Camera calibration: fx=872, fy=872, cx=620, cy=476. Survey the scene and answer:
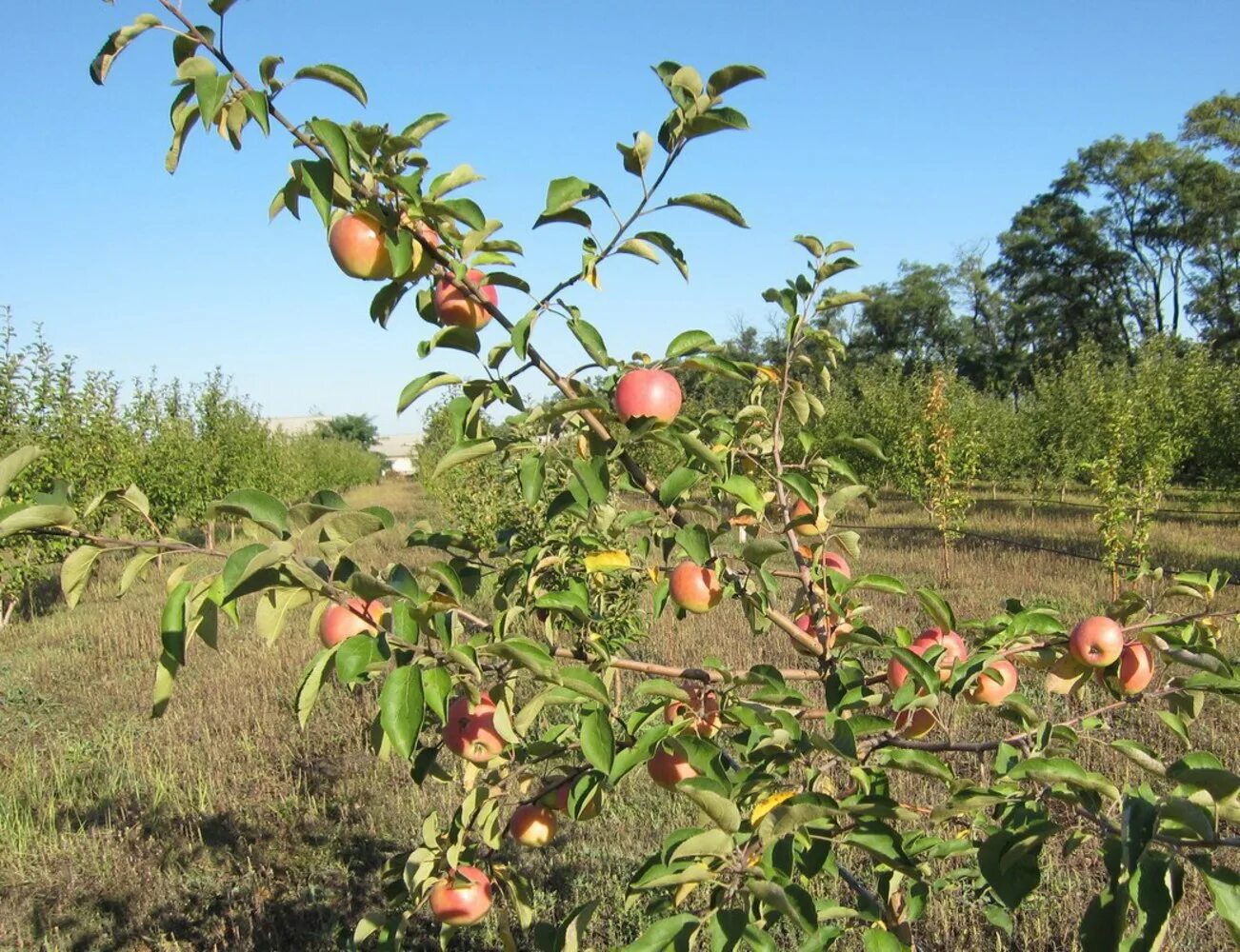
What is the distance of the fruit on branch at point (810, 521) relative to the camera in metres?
1.39

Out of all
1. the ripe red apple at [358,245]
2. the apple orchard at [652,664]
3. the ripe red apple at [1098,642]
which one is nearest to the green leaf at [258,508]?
the apple orchard at [652,664]

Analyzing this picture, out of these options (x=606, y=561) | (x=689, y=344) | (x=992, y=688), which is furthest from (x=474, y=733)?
(x=992, y=688)

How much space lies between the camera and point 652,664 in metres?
1.31

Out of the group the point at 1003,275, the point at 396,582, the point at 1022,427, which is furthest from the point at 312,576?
the point at 1003,275

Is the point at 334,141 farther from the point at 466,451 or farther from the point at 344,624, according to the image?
the point at 344,624

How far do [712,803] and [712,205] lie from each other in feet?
2.53

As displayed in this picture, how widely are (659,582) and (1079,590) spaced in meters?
7.52

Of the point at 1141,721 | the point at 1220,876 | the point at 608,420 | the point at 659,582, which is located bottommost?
the point at 1141,721

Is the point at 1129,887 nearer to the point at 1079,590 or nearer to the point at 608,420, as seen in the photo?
the point at 608,420

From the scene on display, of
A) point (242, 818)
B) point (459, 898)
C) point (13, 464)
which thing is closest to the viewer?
point (13, 464)

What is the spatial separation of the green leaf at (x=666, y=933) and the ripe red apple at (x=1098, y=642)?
0.64 meters

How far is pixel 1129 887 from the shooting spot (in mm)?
760

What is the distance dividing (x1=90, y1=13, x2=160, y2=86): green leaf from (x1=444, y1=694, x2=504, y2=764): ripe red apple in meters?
0.92

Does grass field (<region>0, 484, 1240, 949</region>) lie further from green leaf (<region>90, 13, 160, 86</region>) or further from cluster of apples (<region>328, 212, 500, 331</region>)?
→ green leaf (<region>90, 13, 160, 86</region>)
